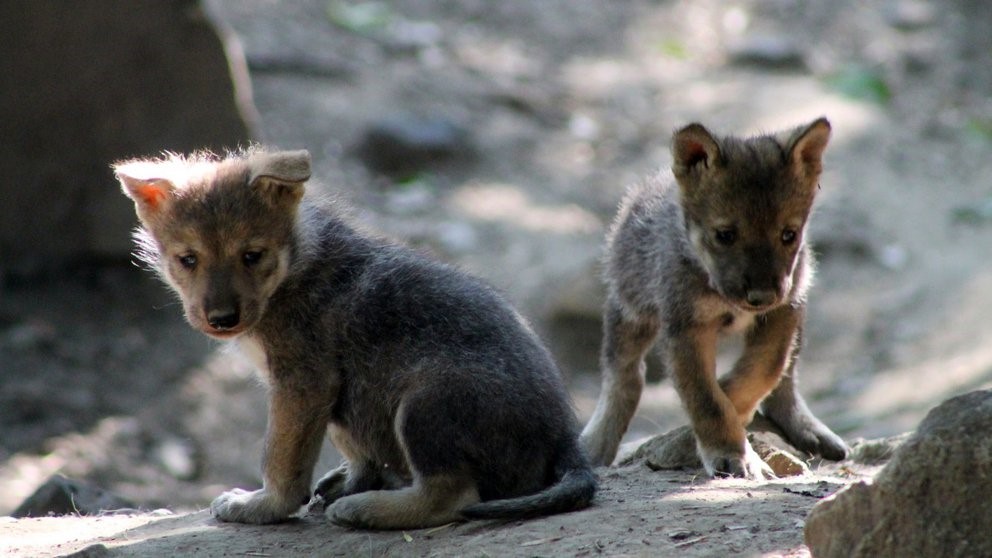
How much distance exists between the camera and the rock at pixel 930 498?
4.30 m

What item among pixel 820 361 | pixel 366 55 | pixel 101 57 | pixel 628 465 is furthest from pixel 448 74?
pixel 628 465

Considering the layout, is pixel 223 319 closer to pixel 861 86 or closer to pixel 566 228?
pixel 566 228

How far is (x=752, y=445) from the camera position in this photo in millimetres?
6973

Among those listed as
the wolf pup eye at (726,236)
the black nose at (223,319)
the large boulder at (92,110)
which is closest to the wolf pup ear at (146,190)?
the black nose at (223,319)

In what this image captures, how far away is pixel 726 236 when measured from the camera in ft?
21.0

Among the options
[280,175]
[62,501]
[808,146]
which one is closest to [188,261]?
[280,175]

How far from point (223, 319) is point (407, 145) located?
1032cm

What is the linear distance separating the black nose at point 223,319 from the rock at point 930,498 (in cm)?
283

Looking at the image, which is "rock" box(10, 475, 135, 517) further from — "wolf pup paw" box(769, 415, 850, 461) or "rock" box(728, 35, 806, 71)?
"rock" box(728, 35, 806, 71)


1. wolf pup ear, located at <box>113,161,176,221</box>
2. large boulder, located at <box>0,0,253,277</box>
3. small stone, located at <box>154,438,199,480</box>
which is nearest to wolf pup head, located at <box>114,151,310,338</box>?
wolf pup ear, located at <box>113,161,176,221</box>

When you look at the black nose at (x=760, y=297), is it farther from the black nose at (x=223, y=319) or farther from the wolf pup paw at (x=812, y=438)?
the black nose at (x=223, y=319)

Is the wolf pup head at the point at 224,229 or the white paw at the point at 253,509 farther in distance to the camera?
the white paw at the point at 253,509

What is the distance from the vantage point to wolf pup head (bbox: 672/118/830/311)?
245 inches

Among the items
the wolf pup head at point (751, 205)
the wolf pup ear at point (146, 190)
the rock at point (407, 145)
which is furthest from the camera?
the rock at point (407, 145)
